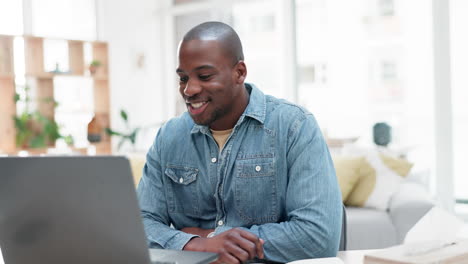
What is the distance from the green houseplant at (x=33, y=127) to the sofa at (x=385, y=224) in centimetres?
352

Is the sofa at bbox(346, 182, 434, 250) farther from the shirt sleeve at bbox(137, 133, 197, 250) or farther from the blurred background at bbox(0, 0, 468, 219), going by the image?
the shirt sleeve at bbox(137, 133, 197, 250)

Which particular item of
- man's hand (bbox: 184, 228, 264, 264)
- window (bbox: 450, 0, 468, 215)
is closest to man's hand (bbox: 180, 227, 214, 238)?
man's hand (bbox: 184, 228, 264, 264)

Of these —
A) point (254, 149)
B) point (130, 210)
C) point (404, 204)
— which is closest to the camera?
point (130, 210)

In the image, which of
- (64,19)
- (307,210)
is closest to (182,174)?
(307,210)

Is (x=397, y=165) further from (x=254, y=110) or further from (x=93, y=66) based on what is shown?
(x=93, y=66)

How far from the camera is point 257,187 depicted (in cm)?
155

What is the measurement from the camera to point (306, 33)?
6180 millimetres

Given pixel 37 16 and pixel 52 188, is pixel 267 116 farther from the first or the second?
pixel 37 16

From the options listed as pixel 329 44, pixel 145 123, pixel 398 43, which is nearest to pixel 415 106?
pixel 398 43

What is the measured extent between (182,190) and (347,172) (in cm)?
195

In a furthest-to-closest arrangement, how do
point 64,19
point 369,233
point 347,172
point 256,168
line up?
point 64,19 → point 347,172 → point 369,233 → point 256,168

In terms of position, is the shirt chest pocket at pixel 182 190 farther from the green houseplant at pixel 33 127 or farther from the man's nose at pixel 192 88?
the green houseplant at pixel 33 127

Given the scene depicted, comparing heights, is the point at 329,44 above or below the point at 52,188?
above

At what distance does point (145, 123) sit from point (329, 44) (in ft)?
8.72
